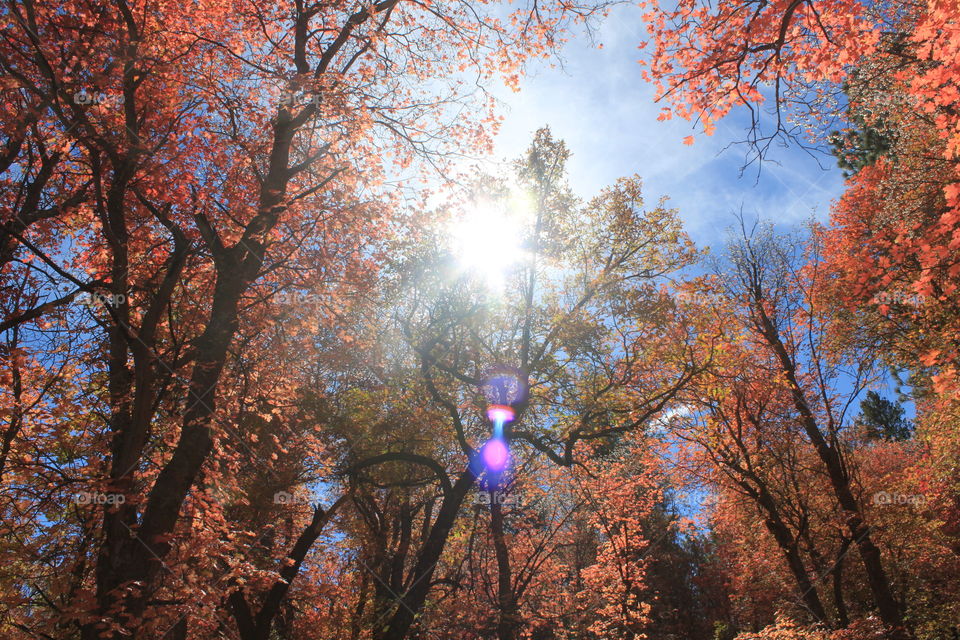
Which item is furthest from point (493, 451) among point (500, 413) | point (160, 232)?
point (160, 232)

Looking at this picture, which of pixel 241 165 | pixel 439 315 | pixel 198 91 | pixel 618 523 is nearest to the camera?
pixel 198 91

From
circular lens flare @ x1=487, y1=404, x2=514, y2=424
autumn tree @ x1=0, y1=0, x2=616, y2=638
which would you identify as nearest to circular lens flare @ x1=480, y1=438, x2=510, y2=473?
circular lens flare @ x1=487, y1=404, x2=514, y2=424

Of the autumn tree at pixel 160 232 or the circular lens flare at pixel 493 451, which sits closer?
the autumn tree at pixel 160 232

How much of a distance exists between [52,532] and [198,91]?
746 centimetres

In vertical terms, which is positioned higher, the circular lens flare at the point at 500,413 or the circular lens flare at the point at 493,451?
the circular lens flare at the point at 500,413

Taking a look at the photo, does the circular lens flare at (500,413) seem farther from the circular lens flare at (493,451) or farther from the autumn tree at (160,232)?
the autumn tree at (160,232)

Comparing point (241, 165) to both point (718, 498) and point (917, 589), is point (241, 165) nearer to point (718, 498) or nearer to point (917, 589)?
point (718, 498)

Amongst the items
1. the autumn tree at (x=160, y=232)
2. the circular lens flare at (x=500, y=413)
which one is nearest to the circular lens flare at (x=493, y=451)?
the circular lens flare at (x=500, y=413)

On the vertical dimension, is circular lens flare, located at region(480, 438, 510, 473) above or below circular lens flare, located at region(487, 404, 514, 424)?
below

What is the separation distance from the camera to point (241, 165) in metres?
9.03

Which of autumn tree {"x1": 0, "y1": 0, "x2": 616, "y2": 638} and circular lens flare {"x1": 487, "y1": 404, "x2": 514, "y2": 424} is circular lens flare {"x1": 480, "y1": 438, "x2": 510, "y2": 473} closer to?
circular lens flare {"x1": 487, "y1": 404, "x2": 514, "y2": 424}

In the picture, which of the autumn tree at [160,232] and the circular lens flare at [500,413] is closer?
the autumn tree at [160,232]

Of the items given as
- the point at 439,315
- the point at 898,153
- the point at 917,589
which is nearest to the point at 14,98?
the point at 439,315

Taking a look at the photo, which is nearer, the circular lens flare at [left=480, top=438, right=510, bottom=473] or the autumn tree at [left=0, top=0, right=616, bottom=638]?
the autumn tree at [left=0, top=0, right=616, bottom=638]
